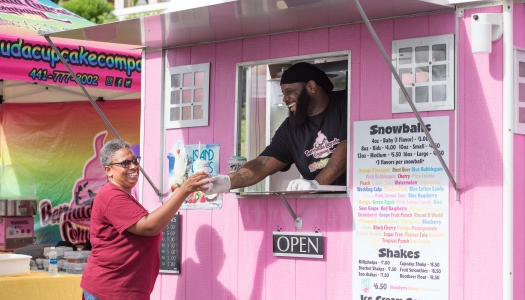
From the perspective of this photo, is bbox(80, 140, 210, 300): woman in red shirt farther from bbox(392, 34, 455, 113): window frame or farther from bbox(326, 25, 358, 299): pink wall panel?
bbox(392, 34, 455, 113): window frame

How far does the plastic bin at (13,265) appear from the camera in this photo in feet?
19.0

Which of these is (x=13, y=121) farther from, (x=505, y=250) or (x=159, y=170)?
(x=505, y=250)

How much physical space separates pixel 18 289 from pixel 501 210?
3.45m

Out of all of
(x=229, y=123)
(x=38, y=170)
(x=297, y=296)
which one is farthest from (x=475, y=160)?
(x=38, y=170)

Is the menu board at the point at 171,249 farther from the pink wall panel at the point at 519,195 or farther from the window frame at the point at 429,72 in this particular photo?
the pink wall panel at the point at 519,195

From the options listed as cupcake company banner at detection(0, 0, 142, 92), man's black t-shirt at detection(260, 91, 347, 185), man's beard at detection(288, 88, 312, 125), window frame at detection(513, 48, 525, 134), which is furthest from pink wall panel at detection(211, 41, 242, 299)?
cupcake company banner at detection(0, 0, 142, 92)

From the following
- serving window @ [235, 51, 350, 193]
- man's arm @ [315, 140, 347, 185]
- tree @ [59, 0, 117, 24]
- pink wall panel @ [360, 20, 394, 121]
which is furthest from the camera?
tree @ [59, 0, 117, 24]

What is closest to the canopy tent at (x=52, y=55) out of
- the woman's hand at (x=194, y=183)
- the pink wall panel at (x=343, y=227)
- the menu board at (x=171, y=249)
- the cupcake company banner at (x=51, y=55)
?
the cupcake company banner at (x=51, y=55)

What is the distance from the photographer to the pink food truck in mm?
4184

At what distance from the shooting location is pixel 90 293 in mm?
4547

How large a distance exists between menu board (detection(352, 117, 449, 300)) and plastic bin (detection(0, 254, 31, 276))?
2656 millimetres

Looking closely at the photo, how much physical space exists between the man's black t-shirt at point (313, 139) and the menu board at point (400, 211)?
403 millimetres

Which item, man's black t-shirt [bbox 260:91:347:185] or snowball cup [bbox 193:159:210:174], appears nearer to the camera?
man's black t-shirt [bbox 260:91:347:185]

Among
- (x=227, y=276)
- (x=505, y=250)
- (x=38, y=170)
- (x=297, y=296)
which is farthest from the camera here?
(x=38, y=170)
